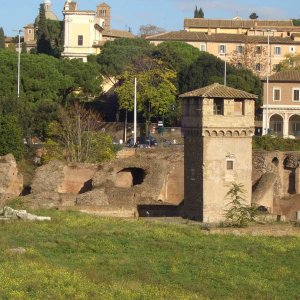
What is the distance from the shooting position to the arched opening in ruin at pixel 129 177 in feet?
161

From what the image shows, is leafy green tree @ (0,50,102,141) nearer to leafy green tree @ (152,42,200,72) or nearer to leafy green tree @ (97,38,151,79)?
leafy green tree @ (97,38,151,79)

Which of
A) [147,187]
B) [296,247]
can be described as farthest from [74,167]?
[296,247]

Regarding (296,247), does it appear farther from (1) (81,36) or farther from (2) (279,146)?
(1) (81,36)

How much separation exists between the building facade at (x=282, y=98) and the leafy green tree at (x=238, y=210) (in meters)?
24.8

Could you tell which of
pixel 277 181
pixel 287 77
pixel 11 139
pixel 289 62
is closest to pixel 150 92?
pixel 287 77

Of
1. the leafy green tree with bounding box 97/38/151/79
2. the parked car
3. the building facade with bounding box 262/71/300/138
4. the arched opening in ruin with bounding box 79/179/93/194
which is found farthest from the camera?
the leafy green tree with bounding box 97/38/151/79

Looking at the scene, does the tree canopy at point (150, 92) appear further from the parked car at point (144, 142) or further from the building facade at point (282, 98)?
the building facade at point (282, 98)

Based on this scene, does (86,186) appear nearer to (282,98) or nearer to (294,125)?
(282,98)

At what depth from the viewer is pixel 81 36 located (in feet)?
320

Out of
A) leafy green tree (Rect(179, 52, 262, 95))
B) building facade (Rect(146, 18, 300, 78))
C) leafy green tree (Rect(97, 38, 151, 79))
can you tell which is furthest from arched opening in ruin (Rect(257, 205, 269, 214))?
building facade (Rect(146, 18, 300, 78))

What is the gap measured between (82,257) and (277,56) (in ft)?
264

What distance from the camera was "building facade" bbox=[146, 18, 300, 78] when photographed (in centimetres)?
9756

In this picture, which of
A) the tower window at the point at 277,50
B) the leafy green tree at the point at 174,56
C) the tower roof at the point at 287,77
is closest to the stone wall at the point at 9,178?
the tower roof at the point at 287,77

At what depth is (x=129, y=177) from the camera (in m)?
49.7
